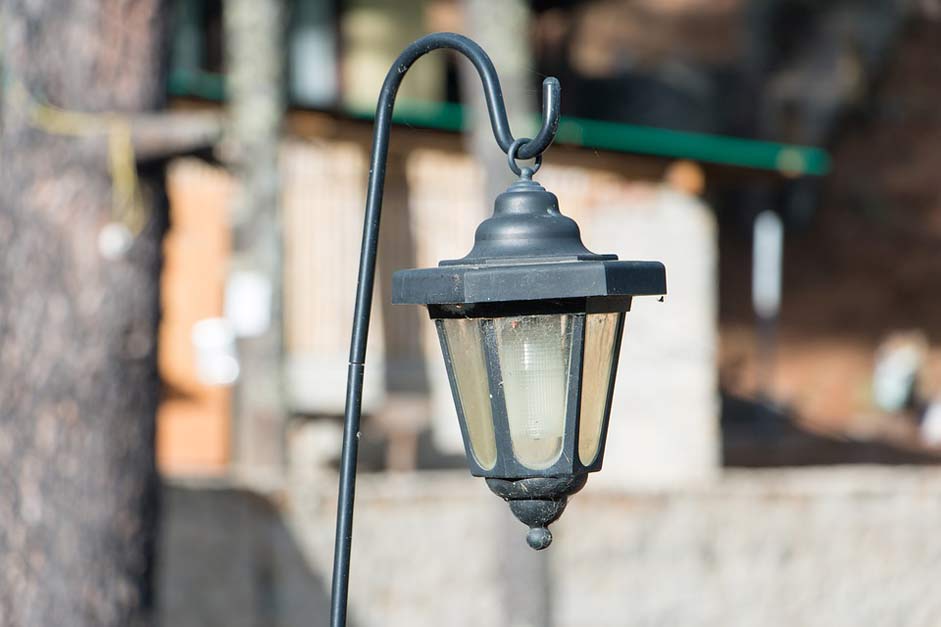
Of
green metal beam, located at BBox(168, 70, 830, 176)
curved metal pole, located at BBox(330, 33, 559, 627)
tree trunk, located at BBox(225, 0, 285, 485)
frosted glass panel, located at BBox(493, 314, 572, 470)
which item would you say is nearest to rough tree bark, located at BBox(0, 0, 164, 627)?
curved metal pole, located at BBox(330, 33, 559, 627)

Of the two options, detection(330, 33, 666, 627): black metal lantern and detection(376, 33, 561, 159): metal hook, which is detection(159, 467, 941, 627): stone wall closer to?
detection(376, 33, 561, 159): metal hook

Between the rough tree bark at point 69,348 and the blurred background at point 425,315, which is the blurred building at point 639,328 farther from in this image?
the rough tree bark at point 69,348

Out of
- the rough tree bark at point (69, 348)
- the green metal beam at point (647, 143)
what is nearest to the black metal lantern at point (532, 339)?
the rough tree bark at point (69, 348)

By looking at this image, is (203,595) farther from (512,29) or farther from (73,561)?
(512,29)

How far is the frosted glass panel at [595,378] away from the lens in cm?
239

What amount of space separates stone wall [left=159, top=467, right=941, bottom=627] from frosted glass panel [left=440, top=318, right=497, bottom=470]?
5342 millimetres

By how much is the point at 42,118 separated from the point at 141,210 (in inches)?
17.4

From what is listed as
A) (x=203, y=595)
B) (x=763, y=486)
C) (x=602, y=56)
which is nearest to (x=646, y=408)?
(x=763, y=486)

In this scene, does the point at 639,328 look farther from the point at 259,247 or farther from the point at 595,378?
the point at 595,378

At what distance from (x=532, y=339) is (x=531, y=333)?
11mm

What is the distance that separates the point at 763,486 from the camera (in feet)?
27.2

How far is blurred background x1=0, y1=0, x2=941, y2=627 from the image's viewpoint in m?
4.92

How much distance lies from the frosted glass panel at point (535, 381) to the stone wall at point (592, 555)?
17.7 feet

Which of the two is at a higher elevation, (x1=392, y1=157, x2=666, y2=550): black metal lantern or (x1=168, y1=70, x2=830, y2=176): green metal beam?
(x1=168, y1=70, x2=830, y2=176): green metal beam
